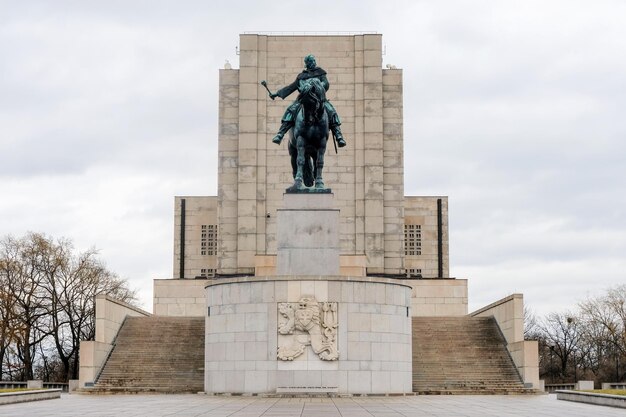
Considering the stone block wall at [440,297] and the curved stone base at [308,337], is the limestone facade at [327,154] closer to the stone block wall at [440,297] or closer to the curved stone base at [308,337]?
the stone block wall at [440,297]

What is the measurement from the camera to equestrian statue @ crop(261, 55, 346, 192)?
115 ft

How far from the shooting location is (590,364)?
261ft

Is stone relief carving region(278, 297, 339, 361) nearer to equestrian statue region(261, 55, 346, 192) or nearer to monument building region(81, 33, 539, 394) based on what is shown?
monument building region(81, 33, 539, 394)

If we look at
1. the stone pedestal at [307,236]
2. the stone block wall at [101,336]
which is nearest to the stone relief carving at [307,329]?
the stone pedestal at [307,236]

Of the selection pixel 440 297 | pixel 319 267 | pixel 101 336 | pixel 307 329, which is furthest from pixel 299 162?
pixel 440 297

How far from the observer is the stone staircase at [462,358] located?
3709 centimetres

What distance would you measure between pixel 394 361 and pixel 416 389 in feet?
12.7

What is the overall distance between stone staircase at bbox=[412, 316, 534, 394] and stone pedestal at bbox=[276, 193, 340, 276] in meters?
5.98

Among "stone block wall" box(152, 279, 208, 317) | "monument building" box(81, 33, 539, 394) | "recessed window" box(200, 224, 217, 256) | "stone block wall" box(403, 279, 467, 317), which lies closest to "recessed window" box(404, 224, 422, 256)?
"monument building" box(81, 33, 539, 394)

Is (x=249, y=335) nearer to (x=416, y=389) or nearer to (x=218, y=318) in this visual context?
→ (x=218, y=318)

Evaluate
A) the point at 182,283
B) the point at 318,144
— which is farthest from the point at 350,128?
the point at 318,144

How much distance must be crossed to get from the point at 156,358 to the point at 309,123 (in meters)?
12.3

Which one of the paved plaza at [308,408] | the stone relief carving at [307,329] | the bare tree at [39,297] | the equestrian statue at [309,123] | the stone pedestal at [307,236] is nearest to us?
the paved plaza at [308,408]

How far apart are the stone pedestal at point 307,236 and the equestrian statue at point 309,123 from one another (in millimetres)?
527
